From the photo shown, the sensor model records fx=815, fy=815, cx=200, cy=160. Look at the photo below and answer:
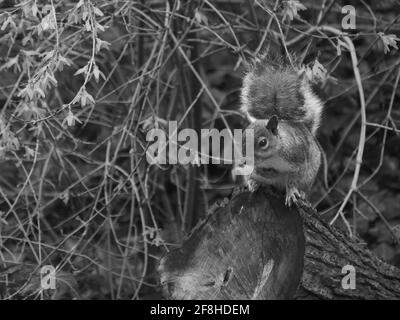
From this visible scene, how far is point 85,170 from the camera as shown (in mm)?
4648

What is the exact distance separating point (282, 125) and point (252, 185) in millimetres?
265

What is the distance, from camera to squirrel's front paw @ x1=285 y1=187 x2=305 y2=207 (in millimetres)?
2981

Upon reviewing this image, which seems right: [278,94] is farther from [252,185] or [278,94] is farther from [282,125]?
Answer: [252,185]

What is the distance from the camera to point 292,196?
301 cm

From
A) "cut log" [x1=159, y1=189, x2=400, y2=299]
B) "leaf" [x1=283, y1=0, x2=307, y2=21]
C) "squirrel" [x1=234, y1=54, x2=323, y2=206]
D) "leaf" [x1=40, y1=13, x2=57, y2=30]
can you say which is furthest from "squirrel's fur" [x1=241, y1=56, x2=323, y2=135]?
"leaf" [x1=40, y1=13, x2=57, y2=30]

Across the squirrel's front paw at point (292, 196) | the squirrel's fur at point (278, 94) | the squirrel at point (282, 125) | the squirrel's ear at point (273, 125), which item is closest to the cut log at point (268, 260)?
the squirrel's front paw at point (292, 196)

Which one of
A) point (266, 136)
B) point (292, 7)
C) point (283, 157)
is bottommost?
point (283, 157)

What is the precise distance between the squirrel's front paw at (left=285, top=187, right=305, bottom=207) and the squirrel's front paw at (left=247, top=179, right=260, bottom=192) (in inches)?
4.7

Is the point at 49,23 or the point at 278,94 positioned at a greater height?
the point at 49,23

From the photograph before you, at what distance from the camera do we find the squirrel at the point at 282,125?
310 cm

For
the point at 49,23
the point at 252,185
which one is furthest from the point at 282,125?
the point at 49,23

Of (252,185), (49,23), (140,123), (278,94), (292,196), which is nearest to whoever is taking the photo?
(49,23)

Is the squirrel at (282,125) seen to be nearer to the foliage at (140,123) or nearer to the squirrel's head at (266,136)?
the squirrel's head at (266,136)
